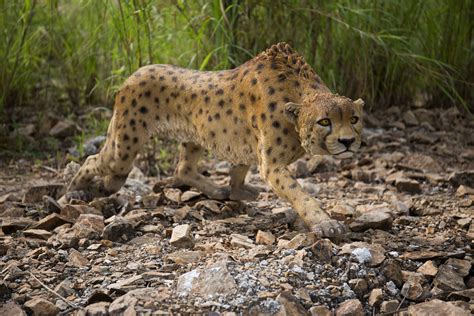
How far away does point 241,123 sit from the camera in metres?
4.43

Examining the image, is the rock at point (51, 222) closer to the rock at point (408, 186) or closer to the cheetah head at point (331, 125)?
the cheetah head at point (331, 125)

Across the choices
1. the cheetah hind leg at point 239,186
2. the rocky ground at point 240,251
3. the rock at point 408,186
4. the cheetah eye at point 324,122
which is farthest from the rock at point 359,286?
the rock at point 408,186

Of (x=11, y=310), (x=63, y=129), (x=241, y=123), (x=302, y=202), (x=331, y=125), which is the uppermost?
(x=331, y=125)

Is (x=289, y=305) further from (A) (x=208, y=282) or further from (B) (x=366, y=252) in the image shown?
(B) (x=366, y=252)

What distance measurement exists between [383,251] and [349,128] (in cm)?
67

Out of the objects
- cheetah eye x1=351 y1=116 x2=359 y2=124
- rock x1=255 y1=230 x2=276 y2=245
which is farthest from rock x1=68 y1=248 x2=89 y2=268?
cheetah eye x1=351 y1=116 x2=359 y2=124

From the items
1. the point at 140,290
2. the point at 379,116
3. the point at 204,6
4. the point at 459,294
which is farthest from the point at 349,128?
the point at 379,116

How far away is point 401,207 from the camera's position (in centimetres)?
470

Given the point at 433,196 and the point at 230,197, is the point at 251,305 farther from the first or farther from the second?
the point at 433,196

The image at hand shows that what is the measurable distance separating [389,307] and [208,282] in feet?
2.78

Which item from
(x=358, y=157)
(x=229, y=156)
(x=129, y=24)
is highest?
(x=129, y=24)

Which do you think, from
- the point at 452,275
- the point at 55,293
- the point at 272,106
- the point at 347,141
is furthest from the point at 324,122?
the point at 55,293

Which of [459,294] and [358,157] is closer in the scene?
[459,294]

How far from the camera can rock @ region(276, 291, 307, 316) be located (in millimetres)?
3127
